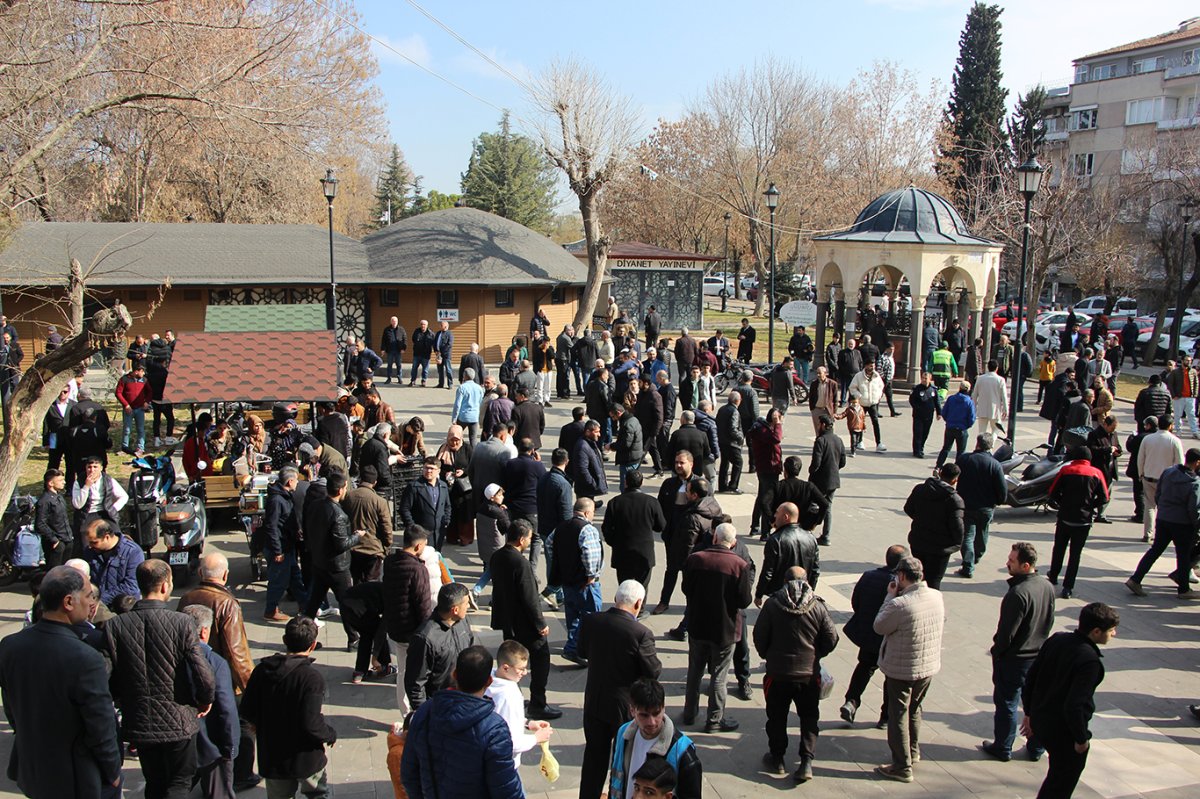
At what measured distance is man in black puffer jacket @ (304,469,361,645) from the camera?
27.8 ft

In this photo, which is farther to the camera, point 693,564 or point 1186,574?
point 1186,574

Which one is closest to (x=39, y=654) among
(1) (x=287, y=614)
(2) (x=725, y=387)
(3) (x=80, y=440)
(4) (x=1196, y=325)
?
Answer: (1) (x=287, y=614)

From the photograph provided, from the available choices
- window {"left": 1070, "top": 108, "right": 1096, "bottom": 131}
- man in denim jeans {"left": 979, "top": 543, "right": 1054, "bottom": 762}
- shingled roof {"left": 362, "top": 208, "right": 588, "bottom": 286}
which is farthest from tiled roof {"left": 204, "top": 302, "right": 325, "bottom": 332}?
window {"left": 1070, "top": 108, "right": 1096, "bottom": 131}

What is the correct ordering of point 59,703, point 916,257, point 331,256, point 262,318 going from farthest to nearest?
point 331,256 → point 916,257 → point 262,318 → point 59,703

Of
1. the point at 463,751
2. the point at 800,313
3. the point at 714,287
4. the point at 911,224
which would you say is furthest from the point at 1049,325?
the point at 463,751

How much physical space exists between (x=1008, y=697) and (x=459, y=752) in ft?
14.2

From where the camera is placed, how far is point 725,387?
2202 centimetres

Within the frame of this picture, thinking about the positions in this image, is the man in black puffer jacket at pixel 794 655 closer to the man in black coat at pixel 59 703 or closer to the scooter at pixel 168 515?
the man in black coat at pixel 59 703

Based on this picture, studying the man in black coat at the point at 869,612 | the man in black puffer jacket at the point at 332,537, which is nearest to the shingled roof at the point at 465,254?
the man in black puffer jacket at the point at 332,537

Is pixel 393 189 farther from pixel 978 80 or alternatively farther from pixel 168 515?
pixel 168 515

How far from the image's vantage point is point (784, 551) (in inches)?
317

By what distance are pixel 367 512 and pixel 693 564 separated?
3.29m

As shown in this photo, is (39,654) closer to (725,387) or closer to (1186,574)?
(1186,574)

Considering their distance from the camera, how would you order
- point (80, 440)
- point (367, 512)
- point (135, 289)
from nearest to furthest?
point (367, 512) < point (80, 440) < point (135, 289)
